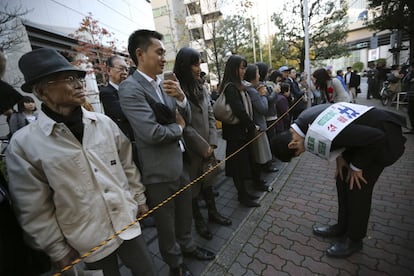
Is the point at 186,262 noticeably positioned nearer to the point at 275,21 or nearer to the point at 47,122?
the point at 47,122

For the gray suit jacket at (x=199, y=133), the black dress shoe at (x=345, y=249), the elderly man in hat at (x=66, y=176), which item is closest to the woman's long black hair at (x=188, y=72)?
the gray suit jacket at (x=199, y=133)

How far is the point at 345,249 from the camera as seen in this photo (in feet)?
7.77

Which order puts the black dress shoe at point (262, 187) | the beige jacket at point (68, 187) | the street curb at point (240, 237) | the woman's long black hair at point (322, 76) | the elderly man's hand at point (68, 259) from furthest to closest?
1. the woman's long black hair at point (322, 76)
2. the black dress shoe at point (262, 187)
3. the street curb at point (240, 237)
4. the elderly man's hand at point (68, 259)
5. the beige jacket at point (68, 187)

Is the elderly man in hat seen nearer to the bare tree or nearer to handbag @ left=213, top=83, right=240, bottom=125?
handbag @ left=213, top=83, right=240, bottom=125

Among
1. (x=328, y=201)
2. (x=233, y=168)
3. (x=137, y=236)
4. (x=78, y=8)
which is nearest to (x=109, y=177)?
(x=137, y=236)

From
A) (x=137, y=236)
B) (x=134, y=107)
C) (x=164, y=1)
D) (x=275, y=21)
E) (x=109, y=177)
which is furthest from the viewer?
(x=164, y=1)

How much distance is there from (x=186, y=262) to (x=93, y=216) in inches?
58.0

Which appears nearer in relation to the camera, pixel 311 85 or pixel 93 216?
pixel 93 216

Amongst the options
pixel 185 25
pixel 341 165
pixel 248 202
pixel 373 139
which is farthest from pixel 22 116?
pixel 185 25

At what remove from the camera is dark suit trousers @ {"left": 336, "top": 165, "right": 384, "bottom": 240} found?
2.09 meters

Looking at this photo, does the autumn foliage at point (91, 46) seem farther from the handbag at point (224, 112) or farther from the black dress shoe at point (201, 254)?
the black dress shoe at point (201, 254)

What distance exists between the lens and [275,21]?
554 inches

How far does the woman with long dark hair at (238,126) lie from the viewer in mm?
3123

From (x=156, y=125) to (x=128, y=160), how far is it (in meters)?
→ 0.38
